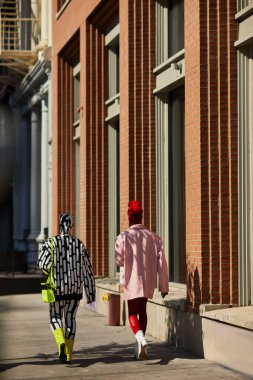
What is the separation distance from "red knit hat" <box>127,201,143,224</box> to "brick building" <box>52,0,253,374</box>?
0.76 meters

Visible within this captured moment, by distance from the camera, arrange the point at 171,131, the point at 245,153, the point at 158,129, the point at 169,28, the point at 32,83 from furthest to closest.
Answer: the point at 32,83
the point at 158,129
the point at 169,28
the point at 171,131
the point at 245,153

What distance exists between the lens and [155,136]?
16.1 meters

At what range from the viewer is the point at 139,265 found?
1198 centimetres

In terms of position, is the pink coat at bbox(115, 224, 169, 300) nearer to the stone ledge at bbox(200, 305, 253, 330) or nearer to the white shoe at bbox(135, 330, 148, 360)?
the white shoe at bbox(135, 330, 148, 360)

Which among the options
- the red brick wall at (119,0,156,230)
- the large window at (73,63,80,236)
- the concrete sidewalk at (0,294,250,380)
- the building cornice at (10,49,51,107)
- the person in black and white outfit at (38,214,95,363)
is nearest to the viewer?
the concrete sidewalk at (0,294,250,380)

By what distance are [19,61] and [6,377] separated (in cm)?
2468

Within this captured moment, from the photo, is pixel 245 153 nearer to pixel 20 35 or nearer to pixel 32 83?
pixel 32 83

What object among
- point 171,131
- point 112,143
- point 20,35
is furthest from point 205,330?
point 20,35

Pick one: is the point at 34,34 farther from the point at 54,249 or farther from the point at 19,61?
the point at 54,249

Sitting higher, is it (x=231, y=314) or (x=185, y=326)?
(x=231, y=314)

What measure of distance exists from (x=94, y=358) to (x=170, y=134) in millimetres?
4588

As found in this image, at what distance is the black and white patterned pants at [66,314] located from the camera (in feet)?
38.5

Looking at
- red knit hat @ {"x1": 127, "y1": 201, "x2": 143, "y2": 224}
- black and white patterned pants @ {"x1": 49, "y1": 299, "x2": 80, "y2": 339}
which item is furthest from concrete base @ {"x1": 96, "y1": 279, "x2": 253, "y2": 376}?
black and white patterned pants @ {"x1": 49, "y1": 299, "x2": 80, "y2": 339}

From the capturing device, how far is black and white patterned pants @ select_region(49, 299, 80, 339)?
11750mm
